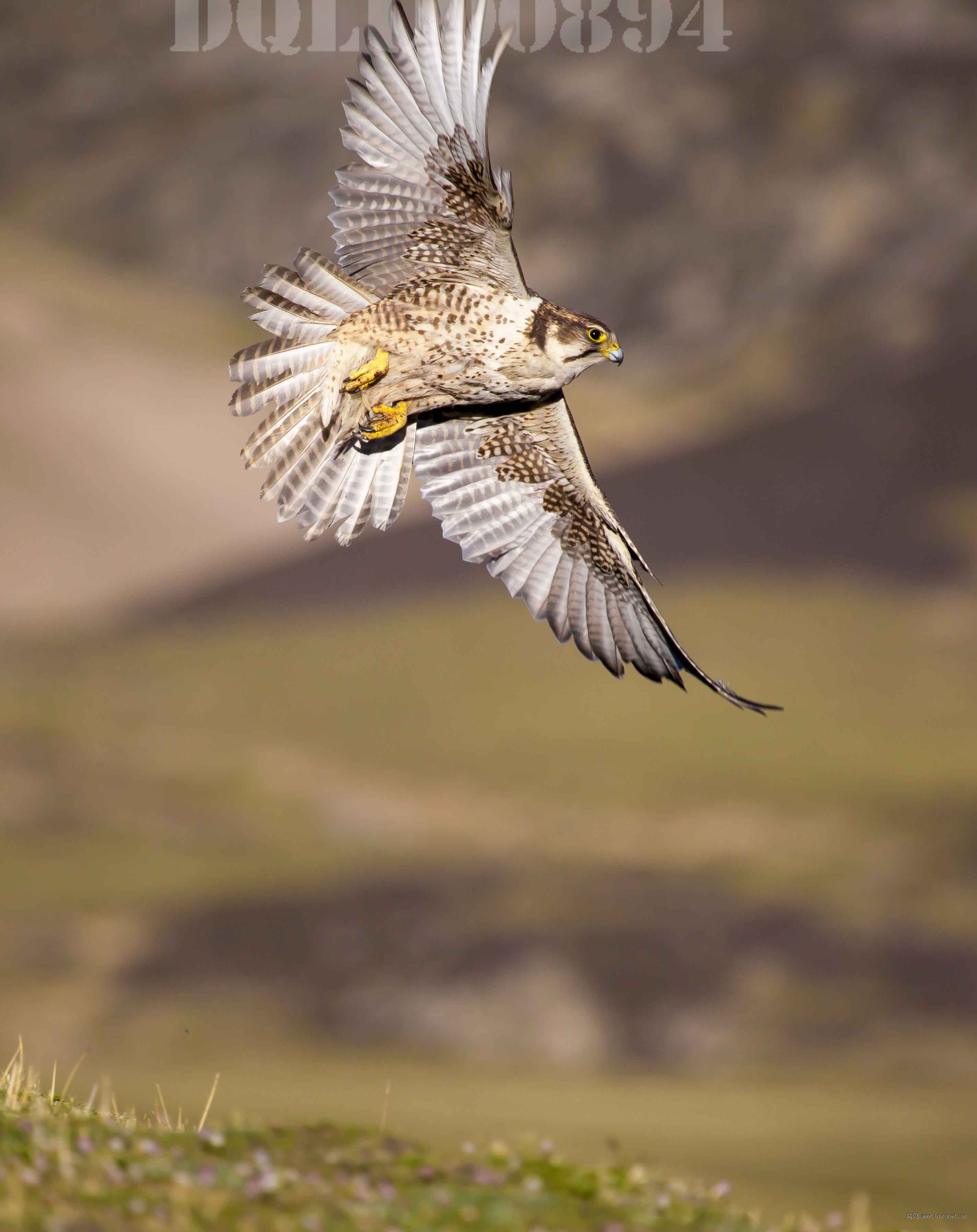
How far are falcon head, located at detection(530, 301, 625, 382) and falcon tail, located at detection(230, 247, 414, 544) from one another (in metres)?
1.17

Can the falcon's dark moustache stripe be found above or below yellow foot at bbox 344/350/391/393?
above

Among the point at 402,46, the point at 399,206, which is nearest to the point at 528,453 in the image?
the point at 399,206

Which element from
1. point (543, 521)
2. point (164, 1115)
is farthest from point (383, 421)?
point (164, 1115)

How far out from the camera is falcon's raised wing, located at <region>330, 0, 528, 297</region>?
767 cm

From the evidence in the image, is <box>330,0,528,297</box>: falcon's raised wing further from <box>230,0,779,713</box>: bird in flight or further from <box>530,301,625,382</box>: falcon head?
<box>530,301,625,382</box>: falcon head

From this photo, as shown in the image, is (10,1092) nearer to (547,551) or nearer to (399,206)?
(547,551)

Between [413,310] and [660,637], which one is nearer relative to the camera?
[413,310]

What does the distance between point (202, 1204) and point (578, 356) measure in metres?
4.94

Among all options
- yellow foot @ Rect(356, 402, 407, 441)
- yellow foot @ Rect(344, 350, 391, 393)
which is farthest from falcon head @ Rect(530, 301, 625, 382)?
yellow foot @ Rect(356, 402, 407, 441)

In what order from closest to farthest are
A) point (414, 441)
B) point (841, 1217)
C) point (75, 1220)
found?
point (75, 1220)
point (841, 1217)
point (414, 441)

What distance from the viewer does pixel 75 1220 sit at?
16.3 ft

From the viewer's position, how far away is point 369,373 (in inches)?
327

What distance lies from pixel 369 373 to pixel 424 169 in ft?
3.95

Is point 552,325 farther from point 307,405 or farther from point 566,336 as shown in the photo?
point 307,405
